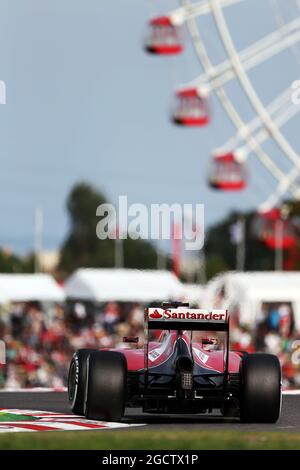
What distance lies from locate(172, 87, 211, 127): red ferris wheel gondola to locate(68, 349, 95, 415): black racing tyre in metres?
31.9

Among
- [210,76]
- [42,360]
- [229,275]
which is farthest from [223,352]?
[229,275]

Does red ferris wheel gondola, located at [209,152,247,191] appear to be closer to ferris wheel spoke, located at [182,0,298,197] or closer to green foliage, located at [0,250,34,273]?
ferris wheel spoke, located at [182,0,298,197]

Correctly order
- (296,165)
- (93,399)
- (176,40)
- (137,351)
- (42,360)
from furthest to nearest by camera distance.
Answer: (176,40) → (296,165) → (42,360) → (137,351) → (93,399)

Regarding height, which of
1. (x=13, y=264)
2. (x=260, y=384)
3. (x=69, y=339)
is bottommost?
(x=69, y=339)

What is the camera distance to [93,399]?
44.8 feet

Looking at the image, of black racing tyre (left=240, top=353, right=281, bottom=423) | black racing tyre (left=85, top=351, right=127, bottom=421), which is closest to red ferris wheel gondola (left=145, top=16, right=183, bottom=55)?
black racing tyre (left=240, top=353, right=281, bottom=423)

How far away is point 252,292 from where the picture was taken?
149 ft

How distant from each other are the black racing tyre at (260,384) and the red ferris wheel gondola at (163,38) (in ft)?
108

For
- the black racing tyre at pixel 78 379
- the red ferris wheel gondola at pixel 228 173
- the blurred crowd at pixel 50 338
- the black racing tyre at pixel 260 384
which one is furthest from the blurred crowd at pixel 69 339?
the black racing tyre at pixel 260 384

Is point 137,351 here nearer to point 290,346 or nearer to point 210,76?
point 290,346

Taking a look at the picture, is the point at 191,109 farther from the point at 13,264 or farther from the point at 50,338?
the point at 13,264

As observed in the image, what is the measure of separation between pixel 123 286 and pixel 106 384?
33949 mm

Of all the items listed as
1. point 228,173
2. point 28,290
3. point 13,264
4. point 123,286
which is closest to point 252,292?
point 228,173
